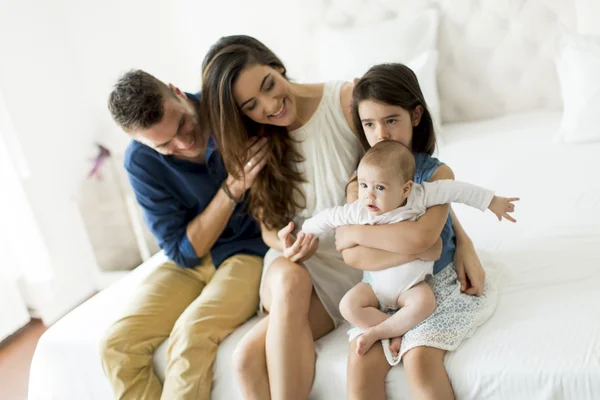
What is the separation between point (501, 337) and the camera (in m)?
1.12

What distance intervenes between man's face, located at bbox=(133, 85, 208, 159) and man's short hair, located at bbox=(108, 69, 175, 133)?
0.06 feet

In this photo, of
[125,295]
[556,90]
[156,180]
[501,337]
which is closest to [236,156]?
[156,180]

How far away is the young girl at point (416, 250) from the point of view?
1.11 metres

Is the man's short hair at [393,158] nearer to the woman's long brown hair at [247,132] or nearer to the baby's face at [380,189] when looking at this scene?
the baby's face at [380,189]

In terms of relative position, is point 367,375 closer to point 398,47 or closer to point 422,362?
point 422,362

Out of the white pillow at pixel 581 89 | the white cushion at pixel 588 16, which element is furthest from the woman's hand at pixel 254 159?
the white cushion at pixel 588 16

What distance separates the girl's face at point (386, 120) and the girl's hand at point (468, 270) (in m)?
0.30

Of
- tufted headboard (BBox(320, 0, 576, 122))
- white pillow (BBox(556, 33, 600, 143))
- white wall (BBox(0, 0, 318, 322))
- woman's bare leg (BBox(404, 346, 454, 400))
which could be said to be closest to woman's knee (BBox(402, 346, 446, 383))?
woman's bare leg (BBox(404, 346, 454, 400))

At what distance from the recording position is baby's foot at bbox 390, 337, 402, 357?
1158 millimetres

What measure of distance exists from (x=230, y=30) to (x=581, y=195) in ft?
6.16

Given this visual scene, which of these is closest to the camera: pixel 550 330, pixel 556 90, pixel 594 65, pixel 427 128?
pixel 550 330

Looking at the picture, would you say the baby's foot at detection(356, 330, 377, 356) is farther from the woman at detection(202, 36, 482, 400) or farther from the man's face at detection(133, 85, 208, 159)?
the man's face at detection(133, 85, 208, 159)

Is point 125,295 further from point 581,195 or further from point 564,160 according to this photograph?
point 564,160

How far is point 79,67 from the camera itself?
280cm
